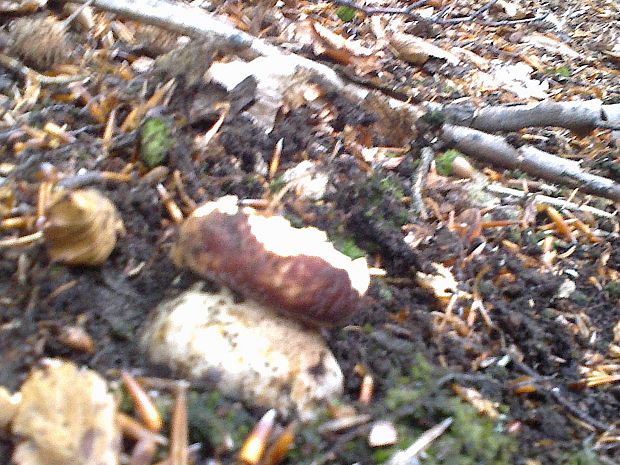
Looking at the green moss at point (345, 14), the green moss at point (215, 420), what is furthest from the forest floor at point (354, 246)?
the green moss at point (345, 14)

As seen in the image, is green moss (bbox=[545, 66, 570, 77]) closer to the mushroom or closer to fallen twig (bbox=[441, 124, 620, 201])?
fallen twig (bbox=[441, 124, 620, 201])

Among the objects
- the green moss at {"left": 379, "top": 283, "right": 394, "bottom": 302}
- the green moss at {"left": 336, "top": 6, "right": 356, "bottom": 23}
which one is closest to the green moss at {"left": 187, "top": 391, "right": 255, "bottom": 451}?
the green moss at {"left": 379, "top": 283, "right": 394, "bottom": 302}

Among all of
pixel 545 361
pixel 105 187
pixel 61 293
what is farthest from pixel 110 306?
pixel 545 361

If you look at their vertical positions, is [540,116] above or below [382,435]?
above

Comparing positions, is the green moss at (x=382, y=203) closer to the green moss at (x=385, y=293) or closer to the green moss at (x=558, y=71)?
the green moss at (x=385, y=293)

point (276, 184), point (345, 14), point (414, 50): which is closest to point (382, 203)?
point (276, 184)

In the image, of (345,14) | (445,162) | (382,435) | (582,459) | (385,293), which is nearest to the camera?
(382,435)

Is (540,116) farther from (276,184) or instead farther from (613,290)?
(276,184)
